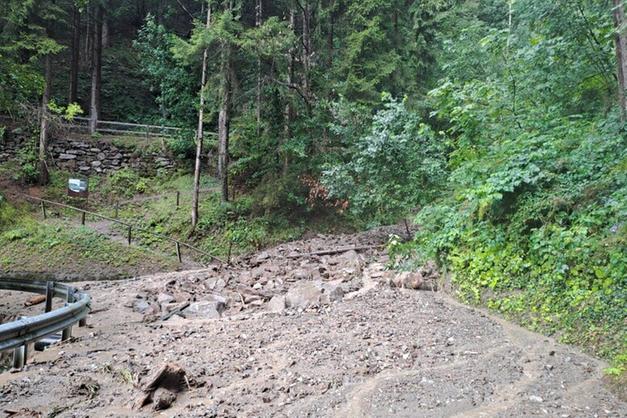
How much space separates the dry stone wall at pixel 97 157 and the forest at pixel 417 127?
2.22ft

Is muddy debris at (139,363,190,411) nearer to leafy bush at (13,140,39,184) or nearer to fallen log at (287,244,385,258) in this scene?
fallen log at (287,244,385,258)

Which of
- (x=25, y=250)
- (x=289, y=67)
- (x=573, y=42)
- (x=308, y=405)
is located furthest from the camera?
(x=289, y=67)

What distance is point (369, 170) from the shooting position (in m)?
13.3

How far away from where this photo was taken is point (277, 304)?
8.25 metres

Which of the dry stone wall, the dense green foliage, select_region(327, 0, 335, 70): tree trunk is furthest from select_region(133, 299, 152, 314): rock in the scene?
the dry stone wall

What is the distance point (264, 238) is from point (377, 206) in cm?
570

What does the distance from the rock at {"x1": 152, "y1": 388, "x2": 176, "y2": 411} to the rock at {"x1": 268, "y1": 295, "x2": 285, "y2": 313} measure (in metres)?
3.55

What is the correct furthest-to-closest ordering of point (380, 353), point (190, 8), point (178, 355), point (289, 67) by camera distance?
1. point (190, 8)
2. point (289, 67)
3. point (178, 355)
4. point (380, 353)

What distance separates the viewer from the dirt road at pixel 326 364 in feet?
13.3

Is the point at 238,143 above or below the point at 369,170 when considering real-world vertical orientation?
above

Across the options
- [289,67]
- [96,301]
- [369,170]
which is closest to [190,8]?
[289,67]

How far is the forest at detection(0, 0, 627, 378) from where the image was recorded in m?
6.39

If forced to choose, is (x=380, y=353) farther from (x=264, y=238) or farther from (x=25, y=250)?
(x=25, y=250)

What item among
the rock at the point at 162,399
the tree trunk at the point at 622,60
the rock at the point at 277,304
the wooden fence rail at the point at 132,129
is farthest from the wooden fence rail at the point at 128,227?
the tree trunk at the point at 622,60
